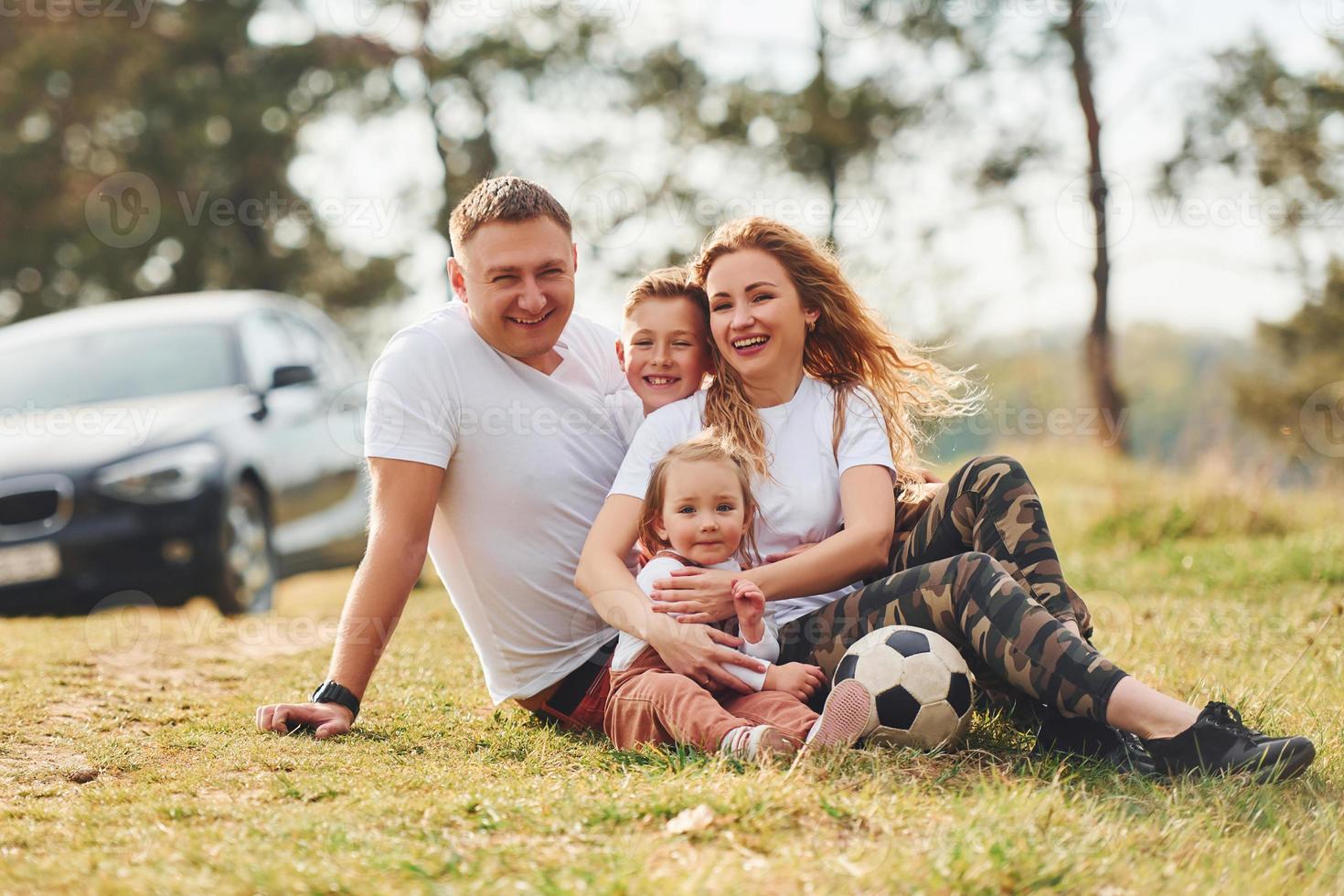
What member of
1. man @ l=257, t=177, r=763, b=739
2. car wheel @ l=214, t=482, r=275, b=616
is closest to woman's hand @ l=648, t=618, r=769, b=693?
man @ l=257, t=177, r=763, b=739

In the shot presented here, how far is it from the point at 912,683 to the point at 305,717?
5.80 ft

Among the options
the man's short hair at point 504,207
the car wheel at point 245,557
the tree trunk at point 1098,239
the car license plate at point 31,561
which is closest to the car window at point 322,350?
the car wheel at point 245,557

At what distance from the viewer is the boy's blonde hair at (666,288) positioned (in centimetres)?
400

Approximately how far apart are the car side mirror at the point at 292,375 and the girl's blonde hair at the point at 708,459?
442 centimetres

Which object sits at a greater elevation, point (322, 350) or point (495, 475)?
point (322, 350)

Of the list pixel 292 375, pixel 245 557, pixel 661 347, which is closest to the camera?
pixel 661 347

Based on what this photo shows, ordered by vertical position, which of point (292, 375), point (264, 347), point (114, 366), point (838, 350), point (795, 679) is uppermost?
point (264, 347)

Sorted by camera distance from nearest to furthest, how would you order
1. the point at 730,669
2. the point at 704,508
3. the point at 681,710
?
the point at 681,710 → the point at 730,669 → the point at 704,508

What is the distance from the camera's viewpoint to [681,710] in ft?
10.5

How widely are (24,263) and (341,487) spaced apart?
18.2m

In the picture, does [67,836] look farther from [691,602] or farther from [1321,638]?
[1321,638]

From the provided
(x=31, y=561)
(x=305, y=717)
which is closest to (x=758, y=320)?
(x=305, y=717)

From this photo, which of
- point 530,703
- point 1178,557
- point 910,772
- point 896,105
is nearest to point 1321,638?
point 1178,557

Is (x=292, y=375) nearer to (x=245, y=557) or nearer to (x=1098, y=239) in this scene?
(x=245, y=557)
